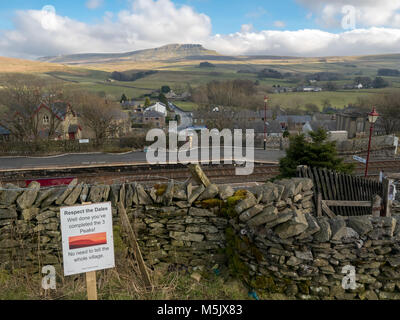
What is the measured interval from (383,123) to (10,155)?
43.7 meters

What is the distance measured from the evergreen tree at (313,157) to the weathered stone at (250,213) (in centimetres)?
745

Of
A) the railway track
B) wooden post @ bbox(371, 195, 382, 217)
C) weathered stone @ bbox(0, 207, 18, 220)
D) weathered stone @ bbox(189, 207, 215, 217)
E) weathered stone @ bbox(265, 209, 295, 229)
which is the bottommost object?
the railway track

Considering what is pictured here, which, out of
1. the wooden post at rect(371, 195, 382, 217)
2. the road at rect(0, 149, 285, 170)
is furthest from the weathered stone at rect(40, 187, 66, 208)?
the road at rect(0, 149, 285, 170)

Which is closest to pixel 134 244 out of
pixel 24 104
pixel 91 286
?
pixel 91 286

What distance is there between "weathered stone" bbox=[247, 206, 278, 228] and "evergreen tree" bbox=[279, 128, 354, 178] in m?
7.52

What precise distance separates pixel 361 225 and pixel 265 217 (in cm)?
150

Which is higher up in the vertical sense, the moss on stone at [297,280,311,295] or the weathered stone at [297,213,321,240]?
the weathered stone at [297,213,321,240]

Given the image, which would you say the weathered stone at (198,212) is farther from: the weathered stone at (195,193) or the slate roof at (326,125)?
the slate roof at (326,125)

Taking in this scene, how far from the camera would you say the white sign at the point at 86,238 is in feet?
12.1

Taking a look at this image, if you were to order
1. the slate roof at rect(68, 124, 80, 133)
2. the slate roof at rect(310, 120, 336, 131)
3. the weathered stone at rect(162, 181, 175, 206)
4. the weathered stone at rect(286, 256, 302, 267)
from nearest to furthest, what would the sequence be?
1. the weathered stone at rect(286, 256, 302, 267)
2. the weathered stone at rect(162, 181, 175, 206)
3. the slate roof at rect(68, 124, 80, 133)
4. the slate roof at rect(310, 120, 336, 131)

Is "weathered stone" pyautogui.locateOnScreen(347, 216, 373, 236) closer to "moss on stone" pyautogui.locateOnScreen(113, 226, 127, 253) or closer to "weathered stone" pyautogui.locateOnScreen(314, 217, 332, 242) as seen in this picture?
"weathered stone" pyautogui.locateOnScreen(314, 217, 332, 242)

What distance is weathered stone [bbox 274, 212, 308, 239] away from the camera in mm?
4461

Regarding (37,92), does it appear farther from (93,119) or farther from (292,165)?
(292,165)

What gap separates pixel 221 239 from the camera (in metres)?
5.60
